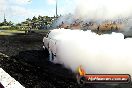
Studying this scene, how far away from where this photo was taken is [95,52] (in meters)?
13.3

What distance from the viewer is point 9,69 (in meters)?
14.9

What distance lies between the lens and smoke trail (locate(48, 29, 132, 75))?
12.2 metres

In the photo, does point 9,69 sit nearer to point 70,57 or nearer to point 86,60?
point 70,57

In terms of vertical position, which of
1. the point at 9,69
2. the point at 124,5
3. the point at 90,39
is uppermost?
the point at 124,5

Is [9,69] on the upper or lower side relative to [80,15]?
lower

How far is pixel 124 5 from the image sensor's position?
36781mm

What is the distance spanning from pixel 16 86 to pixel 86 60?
4.03 metres

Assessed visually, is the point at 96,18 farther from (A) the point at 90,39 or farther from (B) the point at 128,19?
(A) the point at 90,39

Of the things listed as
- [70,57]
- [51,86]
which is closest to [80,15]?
[70,57]

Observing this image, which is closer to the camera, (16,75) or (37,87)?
(37,87)

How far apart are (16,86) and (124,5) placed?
2842cm

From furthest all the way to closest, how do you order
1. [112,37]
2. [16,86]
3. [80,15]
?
[80,15] → [112,37] → [16,86]

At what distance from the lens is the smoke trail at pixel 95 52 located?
12219mm

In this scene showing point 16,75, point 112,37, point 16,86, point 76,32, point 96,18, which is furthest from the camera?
point 96,18
